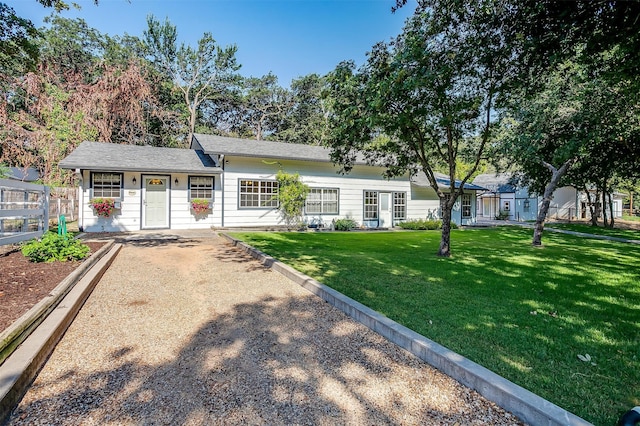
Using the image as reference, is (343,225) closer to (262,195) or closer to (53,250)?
(262,195)

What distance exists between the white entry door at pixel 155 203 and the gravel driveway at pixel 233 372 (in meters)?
9.10

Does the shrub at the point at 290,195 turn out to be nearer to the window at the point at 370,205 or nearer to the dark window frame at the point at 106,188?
the window at the point at 370,205

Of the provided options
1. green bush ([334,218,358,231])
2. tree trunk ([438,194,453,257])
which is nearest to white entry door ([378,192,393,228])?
green bush ([334,218,358,231])

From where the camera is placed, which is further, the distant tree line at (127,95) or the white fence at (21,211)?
the distant tree line at (127,95)

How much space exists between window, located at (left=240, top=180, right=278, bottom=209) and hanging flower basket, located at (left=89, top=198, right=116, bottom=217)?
15.8 ft

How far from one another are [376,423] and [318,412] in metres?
0.37

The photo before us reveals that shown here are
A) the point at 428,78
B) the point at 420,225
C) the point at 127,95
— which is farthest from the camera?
the point at 127,95

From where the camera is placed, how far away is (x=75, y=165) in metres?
11.0

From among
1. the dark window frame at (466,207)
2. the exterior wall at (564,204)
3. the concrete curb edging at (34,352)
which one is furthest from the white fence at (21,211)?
the exterior wall at (564,204)

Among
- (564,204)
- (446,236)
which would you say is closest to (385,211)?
(446,236)

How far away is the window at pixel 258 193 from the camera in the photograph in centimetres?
1402

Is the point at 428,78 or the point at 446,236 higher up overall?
the point at 428,78

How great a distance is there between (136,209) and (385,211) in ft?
38.4

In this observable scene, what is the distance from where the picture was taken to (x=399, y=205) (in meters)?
17.8
